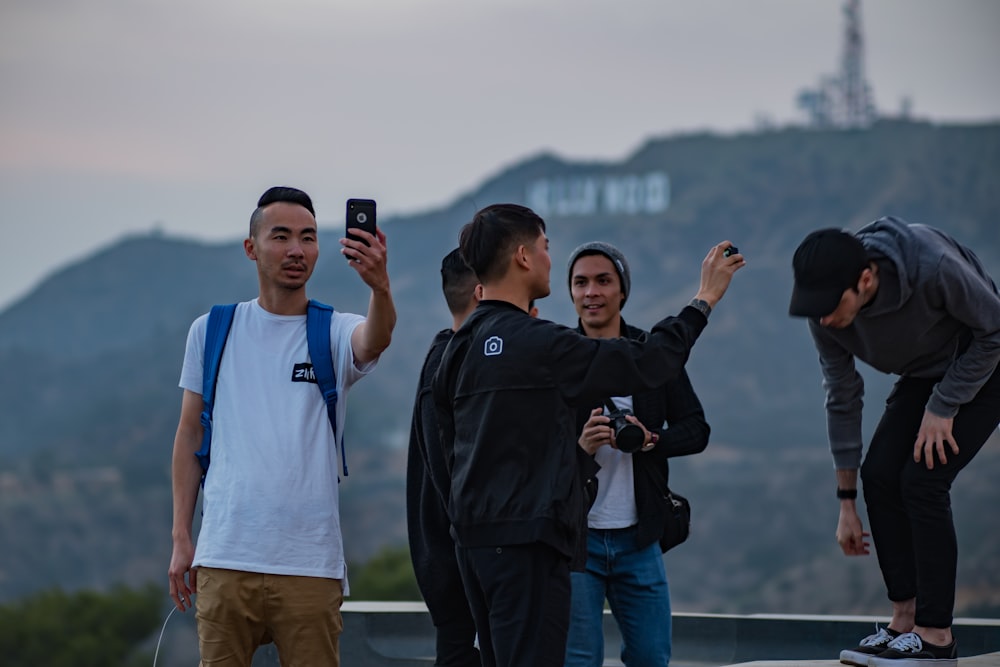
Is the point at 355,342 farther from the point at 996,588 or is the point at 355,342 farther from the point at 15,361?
the point at 15,361

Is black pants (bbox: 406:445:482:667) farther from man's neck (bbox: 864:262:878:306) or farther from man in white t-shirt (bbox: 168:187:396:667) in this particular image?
man's neck (bbox: 864:262:878:306)

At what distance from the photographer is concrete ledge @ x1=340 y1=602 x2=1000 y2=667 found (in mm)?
5660

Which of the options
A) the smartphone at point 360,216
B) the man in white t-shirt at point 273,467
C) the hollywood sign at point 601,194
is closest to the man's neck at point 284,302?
the man in white t-shirt at point 273,467

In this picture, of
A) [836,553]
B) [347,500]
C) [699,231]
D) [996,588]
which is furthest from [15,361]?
[996,588]

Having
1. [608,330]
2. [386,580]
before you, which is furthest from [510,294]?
[386,580]

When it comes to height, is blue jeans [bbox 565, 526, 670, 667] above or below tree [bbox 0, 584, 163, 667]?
above

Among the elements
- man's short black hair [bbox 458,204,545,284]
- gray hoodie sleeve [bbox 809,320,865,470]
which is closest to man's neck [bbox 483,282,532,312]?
man's short black hair [bbox 458,204,545,284]

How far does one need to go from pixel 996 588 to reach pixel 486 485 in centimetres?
7069

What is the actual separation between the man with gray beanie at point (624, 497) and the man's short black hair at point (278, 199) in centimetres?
96

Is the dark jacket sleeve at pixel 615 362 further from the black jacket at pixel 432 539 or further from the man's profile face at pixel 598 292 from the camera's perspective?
the man's profile face at pixel 598 292

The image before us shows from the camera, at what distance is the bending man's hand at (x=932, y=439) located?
416 centimetres

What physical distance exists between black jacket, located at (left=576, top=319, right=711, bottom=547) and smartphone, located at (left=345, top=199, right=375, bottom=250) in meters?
0.94

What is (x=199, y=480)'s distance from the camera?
4039 mm

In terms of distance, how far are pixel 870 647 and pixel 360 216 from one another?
2.33 meters
